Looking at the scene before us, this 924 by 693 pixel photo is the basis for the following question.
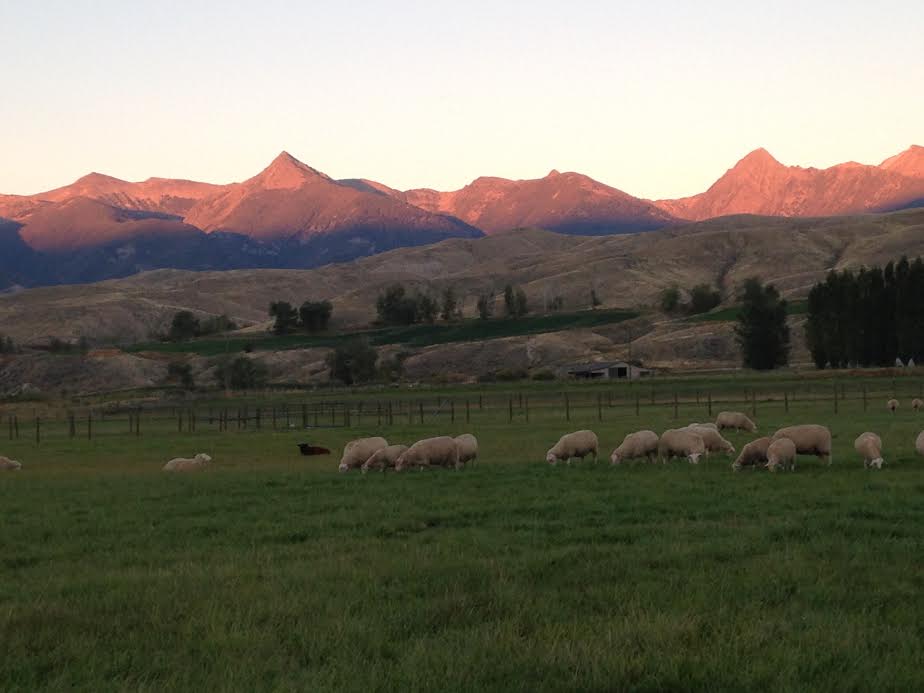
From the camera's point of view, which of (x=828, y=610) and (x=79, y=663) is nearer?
(x=79, y=663)

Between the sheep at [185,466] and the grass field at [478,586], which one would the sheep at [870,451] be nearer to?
the grass field at [478,586]

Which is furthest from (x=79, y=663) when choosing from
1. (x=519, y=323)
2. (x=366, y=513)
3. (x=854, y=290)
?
(x=519, y=323)

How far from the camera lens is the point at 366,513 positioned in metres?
18.4

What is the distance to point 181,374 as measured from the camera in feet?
487

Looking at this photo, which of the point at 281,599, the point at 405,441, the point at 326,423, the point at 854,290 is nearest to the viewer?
the point at 281,599

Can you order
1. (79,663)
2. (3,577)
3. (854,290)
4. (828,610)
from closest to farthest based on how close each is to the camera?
1. (79,663)
2. (828,610)
3. (3,577)
4. (854,290)

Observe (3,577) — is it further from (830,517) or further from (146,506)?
(830,517)

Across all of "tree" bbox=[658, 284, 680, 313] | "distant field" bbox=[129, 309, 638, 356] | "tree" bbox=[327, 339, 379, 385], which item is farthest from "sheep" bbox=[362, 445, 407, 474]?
"tree" bbox=[658, 284, 680, 313]

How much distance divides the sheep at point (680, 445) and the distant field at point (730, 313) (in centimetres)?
14092

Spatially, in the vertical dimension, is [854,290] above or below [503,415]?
above

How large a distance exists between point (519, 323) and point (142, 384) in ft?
236

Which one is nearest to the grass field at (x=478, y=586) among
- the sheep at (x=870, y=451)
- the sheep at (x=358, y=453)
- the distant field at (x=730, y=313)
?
the sheep at (x=870, y=451)

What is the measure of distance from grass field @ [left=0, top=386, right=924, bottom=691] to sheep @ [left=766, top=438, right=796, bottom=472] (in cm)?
93

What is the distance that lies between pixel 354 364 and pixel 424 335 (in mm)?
54170
